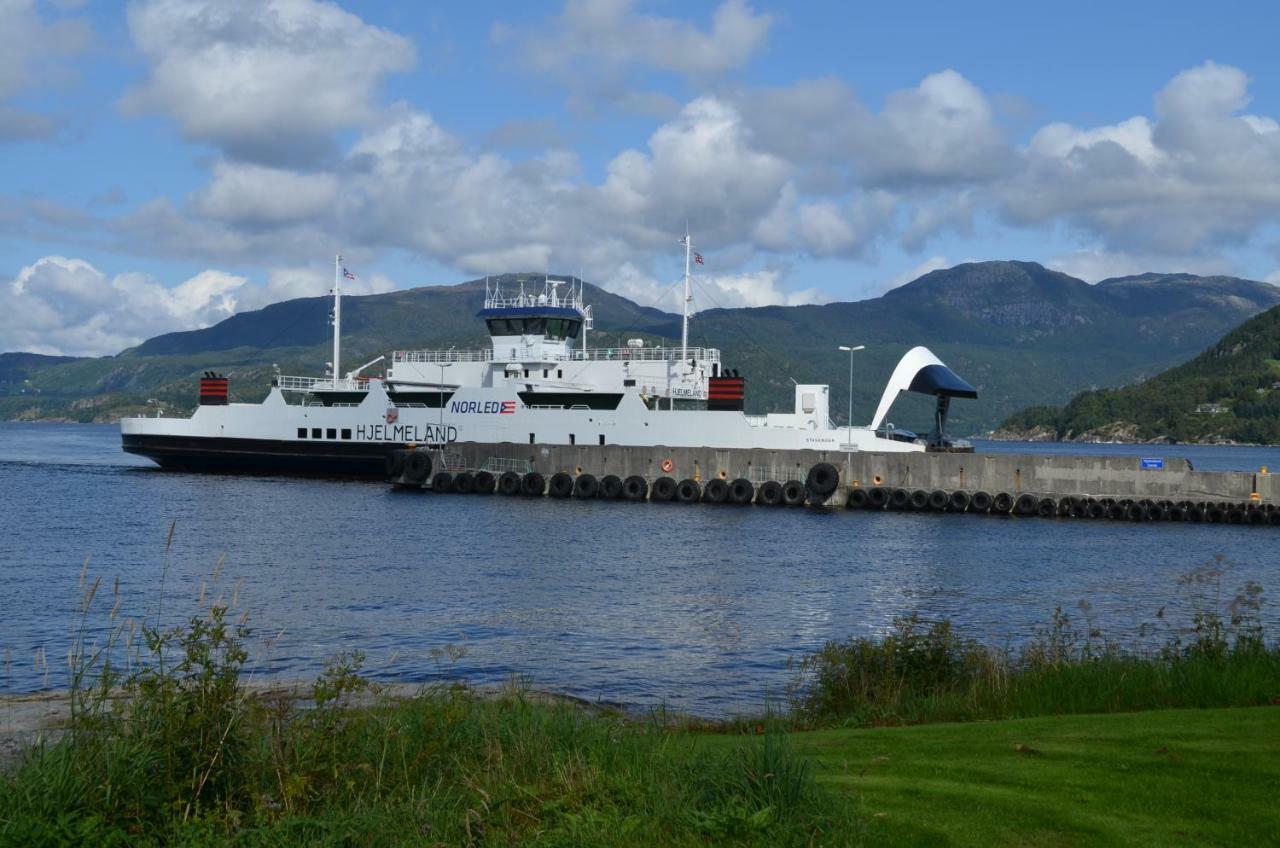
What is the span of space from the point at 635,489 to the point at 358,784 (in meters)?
41.2

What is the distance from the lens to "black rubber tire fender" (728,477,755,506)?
4719 cm

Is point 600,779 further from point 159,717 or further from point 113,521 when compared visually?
point 113,521

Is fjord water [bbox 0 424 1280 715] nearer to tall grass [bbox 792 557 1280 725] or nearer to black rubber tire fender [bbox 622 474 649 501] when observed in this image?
black rubber tire fender [bbox 622 474 649 501]

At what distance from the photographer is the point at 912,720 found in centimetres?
1138

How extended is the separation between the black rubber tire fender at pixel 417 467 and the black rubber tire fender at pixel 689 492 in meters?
12.3

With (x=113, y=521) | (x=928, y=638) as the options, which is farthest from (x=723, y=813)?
(x=113, y=521)

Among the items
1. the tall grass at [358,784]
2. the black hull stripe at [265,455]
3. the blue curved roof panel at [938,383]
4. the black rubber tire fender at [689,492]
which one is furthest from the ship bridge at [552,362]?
the tall grass at [358,784]

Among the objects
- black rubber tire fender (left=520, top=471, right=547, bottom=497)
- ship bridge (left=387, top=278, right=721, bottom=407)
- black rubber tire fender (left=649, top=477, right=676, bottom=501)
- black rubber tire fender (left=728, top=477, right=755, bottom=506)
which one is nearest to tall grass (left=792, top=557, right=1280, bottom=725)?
black rubber tire fender (left=728, top=477, right=755, bottom=506)

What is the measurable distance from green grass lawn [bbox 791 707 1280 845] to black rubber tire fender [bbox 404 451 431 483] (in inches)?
1741

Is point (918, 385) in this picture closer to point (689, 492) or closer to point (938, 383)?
point (938, 383)

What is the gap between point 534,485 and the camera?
164 feet

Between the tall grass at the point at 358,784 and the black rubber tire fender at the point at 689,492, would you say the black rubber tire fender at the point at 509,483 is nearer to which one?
the black rubber tire fender at the point at 689,492

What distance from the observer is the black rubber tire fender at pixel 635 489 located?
4844 centimetres

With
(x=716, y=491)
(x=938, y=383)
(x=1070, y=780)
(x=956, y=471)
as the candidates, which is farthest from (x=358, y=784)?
(x=938, y=383)
